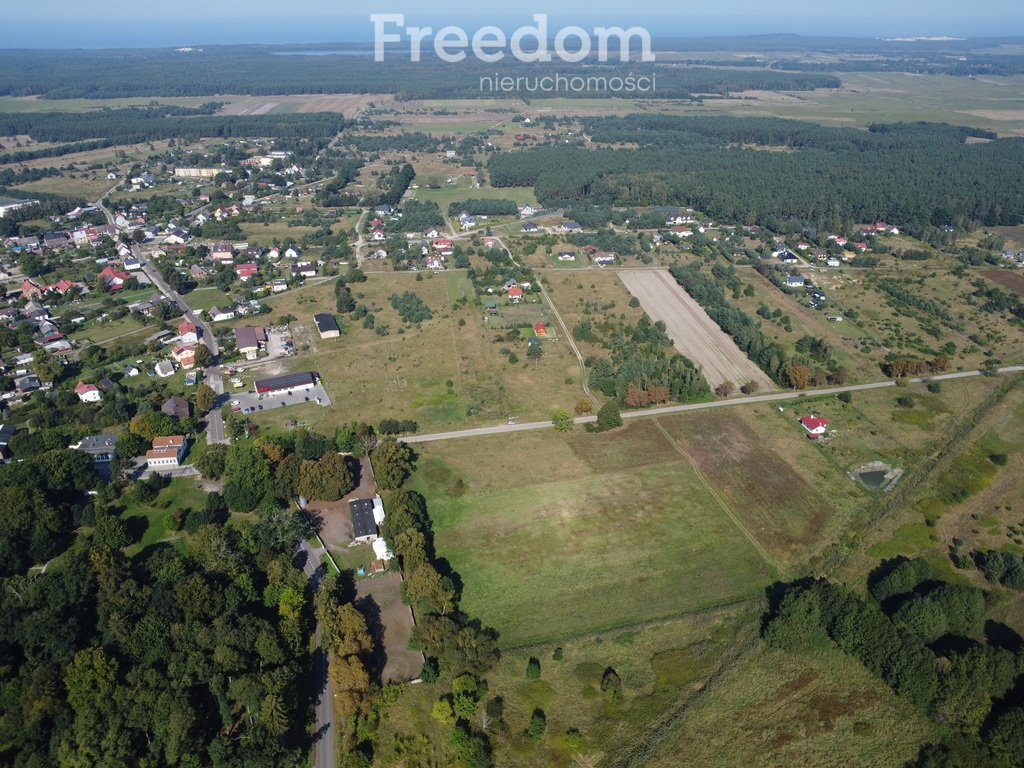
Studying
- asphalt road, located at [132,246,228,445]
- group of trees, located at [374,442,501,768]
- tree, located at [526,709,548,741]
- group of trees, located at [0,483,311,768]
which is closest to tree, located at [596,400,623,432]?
group of trees, located at [374,442,501,768]

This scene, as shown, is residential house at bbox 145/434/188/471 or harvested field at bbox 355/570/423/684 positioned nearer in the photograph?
harvested field at bbox 355/570/423/684

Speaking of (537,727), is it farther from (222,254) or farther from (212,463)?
(222,254)

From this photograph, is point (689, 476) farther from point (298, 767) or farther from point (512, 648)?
point (298, 767)

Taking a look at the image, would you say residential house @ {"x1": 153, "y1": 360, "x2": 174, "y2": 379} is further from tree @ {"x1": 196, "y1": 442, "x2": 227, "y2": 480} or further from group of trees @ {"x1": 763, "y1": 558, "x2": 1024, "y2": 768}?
group of trees @ {"x1": 763, "y1": 558, "x2": 1024, "y2": 768}

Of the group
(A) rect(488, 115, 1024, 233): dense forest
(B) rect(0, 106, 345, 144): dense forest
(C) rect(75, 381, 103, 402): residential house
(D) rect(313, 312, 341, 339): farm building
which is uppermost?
(B) rect(0, 106, 345, 144): dense forest

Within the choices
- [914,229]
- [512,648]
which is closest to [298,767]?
[512,648]

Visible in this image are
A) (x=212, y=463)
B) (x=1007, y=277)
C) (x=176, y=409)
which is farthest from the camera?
(x=1007, y=277)

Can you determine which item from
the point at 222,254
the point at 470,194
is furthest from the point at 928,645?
the point at 470,194

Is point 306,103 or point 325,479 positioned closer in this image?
point 325,479
